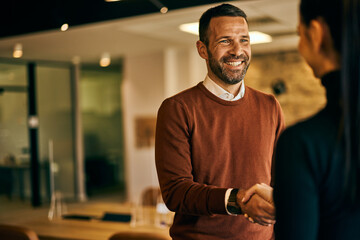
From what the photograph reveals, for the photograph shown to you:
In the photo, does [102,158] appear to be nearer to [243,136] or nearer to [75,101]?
[75,101]

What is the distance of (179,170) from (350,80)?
801 millimetres

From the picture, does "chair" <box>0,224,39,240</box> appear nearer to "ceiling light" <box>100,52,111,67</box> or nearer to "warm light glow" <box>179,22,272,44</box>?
"warm light glow" <box>179,22,272,44</box>

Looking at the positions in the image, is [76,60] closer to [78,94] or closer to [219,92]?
[78,94]

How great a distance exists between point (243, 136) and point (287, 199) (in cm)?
75

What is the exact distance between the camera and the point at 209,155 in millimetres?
1535

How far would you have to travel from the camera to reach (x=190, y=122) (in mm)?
1559

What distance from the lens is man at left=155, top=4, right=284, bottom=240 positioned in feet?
4.85

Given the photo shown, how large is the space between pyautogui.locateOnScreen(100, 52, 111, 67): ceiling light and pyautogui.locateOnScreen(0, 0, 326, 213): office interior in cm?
8

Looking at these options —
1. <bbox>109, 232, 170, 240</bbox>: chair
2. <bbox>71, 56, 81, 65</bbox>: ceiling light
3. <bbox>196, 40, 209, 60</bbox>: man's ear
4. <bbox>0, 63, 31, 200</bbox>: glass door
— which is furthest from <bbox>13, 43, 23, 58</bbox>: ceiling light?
<bbox>196, 40, 209, 60</bbox>: man's ear

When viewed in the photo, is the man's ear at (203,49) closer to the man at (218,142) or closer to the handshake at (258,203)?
the man at (218,142)

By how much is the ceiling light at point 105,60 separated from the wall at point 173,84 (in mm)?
419

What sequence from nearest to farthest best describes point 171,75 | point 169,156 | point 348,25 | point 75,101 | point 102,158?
point 348,25 < point 169,156 < point 171,75 < point 75,101 < point 102,158

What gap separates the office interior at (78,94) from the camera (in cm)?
732

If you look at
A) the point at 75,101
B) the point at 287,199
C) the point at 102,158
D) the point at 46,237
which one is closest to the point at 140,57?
the point at 75,101
